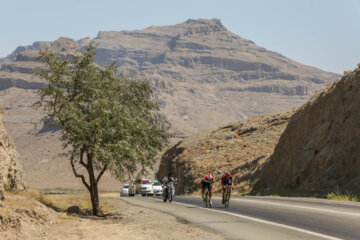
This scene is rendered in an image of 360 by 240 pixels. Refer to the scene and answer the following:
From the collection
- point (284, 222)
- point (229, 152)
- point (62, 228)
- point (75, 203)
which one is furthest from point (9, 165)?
point (229, 152)

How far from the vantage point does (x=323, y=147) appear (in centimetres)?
3309

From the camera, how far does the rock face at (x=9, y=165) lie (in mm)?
17875

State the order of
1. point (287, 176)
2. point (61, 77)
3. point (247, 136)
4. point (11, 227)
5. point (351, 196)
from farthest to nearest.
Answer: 1. point (247, 136)
2. point (287, 176)
3. point (351, 196)
4. point (61, 77)
5. point (11, 227)

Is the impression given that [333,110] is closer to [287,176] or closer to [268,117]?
[287,176]

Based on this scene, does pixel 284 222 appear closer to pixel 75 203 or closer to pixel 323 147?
pixel 75 203

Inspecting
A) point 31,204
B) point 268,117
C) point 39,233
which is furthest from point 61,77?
point 268,117

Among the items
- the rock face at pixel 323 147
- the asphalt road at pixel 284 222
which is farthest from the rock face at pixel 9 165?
the rock face at pixel 323 147

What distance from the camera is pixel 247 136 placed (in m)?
67.3

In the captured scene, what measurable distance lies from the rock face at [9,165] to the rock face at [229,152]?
2957 centimetres

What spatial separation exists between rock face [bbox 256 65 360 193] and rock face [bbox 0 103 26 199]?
53.3ft

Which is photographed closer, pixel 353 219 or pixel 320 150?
pixel 353 219

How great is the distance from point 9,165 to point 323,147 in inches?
835

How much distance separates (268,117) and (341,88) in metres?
36.9

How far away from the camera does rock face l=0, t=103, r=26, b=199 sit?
704 inches
